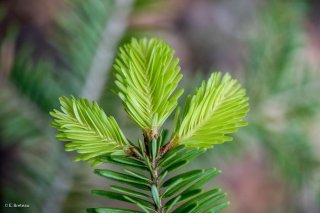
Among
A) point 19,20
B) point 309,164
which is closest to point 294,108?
point 309,164

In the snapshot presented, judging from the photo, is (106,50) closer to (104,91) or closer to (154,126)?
(104,91)

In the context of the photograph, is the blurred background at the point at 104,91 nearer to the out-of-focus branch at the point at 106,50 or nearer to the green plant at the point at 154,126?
the out-of-focus branch at the point at 106,50

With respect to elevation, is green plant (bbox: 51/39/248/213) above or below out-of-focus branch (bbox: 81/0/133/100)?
below

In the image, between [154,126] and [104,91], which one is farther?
[104,91]

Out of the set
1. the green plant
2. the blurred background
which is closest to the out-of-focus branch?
the blurred background

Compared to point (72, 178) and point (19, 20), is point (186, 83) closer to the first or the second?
point (72, 178)

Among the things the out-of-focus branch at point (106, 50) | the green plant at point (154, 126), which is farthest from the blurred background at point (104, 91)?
the green plant at point (154, 126)

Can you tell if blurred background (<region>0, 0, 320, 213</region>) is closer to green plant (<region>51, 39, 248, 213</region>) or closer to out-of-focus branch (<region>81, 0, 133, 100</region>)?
out-of-focus branch (<region>81, 0, 133, 100</region>)

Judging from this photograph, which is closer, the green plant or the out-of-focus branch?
the green plant

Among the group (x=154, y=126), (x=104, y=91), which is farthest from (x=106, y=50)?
(x=154, y=126)
